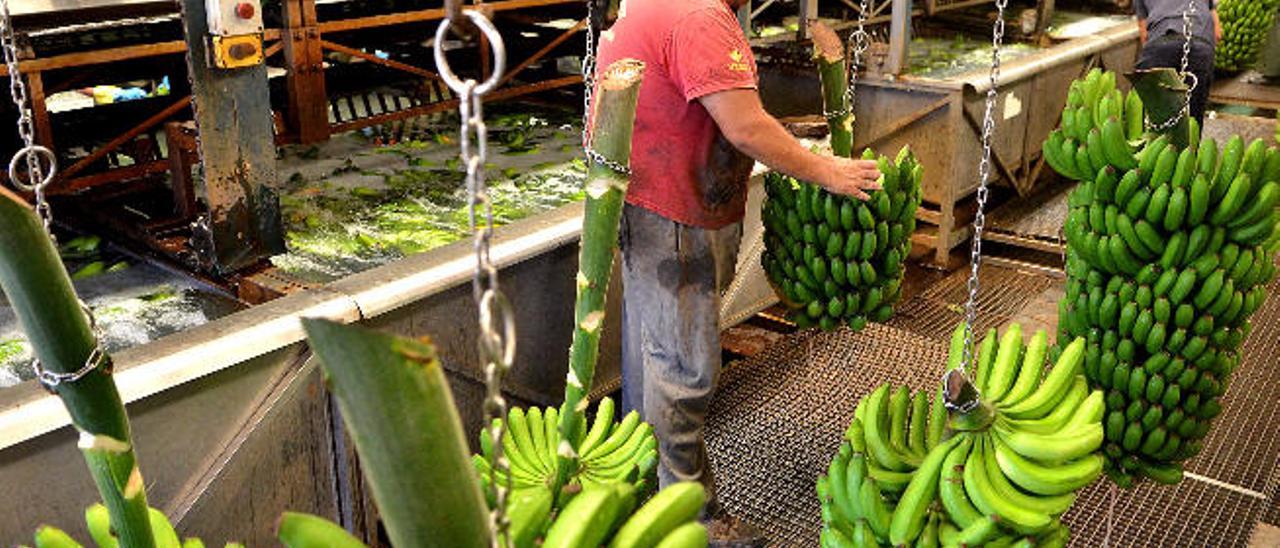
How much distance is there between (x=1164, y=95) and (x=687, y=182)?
126 cm

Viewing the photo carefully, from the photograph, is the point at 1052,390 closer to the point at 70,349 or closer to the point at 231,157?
the point at 70,349

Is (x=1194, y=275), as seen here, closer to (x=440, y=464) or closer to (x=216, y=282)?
(x=440, y=464)

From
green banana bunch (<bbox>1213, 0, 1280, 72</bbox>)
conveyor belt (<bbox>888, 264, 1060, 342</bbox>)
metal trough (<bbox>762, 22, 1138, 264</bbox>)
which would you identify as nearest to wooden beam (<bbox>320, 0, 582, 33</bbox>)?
metal trough (<bbox>762, 22, 1138, 264</bbox>)

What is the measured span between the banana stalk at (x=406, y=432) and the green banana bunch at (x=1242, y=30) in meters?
9.97

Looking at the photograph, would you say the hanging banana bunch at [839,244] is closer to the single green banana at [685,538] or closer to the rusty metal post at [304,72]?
the rusty metal post at [304,72]

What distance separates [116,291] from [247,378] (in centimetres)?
79

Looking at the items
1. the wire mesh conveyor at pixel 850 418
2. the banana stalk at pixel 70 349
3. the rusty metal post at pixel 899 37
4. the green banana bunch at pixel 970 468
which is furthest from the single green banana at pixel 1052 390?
the rusty metal post at pixel 899 37

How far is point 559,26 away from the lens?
562 centimetres

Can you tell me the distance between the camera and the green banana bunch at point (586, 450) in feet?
5.38

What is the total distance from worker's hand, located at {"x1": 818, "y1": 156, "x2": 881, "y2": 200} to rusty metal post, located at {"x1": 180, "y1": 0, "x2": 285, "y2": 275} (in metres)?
1.72

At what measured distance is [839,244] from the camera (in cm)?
347

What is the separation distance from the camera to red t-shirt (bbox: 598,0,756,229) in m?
2.71

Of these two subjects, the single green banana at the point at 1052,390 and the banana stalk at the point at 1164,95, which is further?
the banana stalk at the point at 1164,95

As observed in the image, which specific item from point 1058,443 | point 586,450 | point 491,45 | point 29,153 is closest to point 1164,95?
point 1058,443
